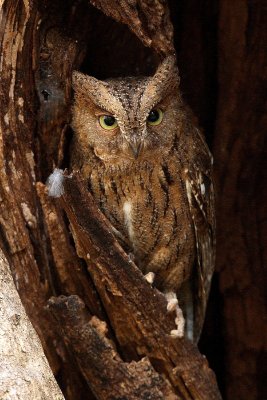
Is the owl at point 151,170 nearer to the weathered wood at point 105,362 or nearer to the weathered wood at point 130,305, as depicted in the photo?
the weathered wood at point 130,305

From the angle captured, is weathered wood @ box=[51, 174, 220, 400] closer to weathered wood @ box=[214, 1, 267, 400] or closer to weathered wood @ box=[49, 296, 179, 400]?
weathered wood @ box=[49, 296, 179, 400]

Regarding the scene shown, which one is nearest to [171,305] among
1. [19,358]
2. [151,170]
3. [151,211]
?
[151,211]

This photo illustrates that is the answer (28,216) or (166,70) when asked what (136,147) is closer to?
(166,70)

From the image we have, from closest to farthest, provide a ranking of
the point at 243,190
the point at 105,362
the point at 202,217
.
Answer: the point at 105,362 < the point at 202,217 < the point at 243,190

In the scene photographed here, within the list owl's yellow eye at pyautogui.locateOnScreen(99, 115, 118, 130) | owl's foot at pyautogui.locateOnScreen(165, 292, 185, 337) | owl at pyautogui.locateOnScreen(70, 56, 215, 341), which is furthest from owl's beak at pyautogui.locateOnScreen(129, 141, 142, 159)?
owl's foot at pyautogui.locateOnScreen(165, 292, 185, 337)

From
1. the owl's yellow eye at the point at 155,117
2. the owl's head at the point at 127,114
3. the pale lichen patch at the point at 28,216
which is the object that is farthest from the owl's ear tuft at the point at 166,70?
the pale lichen patch at the point at 28,216
